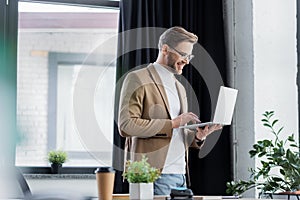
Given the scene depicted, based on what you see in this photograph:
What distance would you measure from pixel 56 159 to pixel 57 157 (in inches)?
0.7

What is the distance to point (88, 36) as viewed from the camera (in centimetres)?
493

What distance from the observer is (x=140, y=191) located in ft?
7.88

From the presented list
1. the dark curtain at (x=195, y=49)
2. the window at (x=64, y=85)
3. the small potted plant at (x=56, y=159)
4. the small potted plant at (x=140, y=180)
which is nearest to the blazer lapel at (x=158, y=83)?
the small potted plant at (x=140, y=180)

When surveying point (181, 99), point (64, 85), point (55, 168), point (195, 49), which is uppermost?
point (195, 49)

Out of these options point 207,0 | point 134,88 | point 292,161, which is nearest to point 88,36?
point 207,0

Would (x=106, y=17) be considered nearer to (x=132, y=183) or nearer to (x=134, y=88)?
(x=134, y=88)

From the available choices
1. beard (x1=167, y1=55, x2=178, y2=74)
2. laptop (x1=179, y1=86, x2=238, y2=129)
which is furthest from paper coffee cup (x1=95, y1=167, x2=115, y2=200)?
beard (x1=167, y1=55, x2=178, y2=74)

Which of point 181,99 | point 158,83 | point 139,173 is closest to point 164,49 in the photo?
point 158,83

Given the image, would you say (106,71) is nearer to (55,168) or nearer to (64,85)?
(64,85)

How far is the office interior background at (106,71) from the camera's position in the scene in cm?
453

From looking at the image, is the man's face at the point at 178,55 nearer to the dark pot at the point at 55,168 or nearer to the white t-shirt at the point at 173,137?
the white t-shirt at the point at 173,137

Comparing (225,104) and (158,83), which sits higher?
(158,83)

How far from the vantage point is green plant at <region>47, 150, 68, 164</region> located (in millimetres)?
4707

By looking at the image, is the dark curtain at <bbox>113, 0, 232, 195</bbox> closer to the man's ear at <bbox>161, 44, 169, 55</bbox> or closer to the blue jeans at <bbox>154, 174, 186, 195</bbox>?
the man's ear at <bbox>161, 44, 169, 55</bbox>
